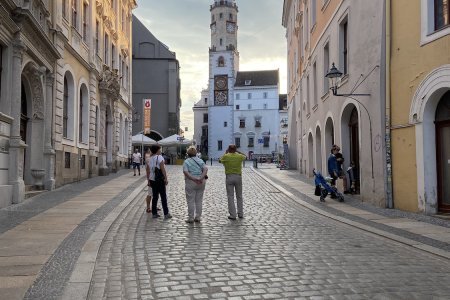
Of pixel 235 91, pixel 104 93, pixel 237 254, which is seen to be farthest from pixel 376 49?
pixel 235 91

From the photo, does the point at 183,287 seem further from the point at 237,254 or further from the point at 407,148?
the point at 407,148

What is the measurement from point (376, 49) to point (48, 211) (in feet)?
31.4

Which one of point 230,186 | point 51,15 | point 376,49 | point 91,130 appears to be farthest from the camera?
point 91,130

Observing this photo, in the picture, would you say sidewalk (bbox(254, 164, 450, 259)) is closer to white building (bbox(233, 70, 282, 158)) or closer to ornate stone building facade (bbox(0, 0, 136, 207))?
ornate stone building facade (bbox(0, 0, 136, 207))

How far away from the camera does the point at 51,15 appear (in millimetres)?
17453

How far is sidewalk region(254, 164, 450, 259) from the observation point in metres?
8.06

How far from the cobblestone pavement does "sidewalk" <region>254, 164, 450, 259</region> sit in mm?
328

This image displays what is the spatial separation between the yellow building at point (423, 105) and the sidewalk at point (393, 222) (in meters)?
0.62

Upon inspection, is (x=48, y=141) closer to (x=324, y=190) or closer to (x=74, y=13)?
(x=74, y=13)

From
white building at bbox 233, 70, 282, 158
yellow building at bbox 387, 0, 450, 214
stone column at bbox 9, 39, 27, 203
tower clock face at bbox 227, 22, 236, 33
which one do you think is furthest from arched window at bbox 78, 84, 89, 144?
tower clock face at bbox 227, 22, 236, 33

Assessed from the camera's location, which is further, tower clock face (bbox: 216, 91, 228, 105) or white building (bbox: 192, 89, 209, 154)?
white building (bbox: 192, 89, 209, 154)

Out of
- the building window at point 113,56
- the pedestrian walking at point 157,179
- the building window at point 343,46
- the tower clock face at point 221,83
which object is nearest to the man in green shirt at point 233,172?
the pedestrian walking at point 157,179

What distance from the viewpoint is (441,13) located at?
36.1 feet

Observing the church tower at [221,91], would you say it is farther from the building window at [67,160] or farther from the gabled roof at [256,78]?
the building window at [67,160]
